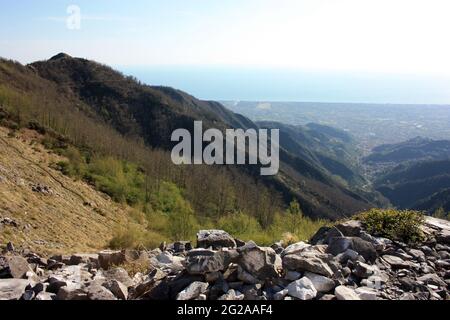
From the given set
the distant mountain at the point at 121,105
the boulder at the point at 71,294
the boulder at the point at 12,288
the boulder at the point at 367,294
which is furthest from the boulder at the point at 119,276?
the distant mountain at the point at 121,105

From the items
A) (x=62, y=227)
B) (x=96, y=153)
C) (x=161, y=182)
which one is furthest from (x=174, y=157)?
(x=62, y=227)

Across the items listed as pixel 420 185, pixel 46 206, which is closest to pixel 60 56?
pixel 46 206

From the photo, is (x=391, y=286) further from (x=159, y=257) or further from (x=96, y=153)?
(x=96, y=153)

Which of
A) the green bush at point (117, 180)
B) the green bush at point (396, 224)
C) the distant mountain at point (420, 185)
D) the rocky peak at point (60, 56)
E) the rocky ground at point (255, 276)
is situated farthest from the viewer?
the distant mountain at point (420, 185)

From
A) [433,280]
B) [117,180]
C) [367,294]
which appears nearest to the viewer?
[367,294]

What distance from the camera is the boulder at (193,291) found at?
22.5 feet

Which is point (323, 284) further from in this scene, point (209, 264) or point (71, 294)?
point (71, 294)

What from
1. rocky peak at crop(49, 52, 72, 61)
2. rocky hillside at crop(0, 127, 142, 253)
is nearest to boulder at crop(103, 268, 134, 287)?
rocky hillside at crop(0, 127, 142, 253)

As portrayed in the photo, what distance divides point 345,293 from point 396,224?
463 cm

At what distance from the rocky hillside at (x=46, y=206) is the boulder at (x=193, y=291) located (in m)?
12.0

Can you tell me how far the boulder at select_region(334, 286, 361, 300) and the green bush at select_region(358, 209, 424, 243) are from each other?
13.3 ft

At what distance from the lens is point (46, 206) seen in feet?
85.0

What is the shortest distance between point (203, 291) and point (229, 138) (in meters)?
112

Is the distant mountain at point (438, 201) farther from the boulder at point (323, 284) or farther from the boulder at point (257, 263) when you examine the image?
the boulder at point (257, 263)
